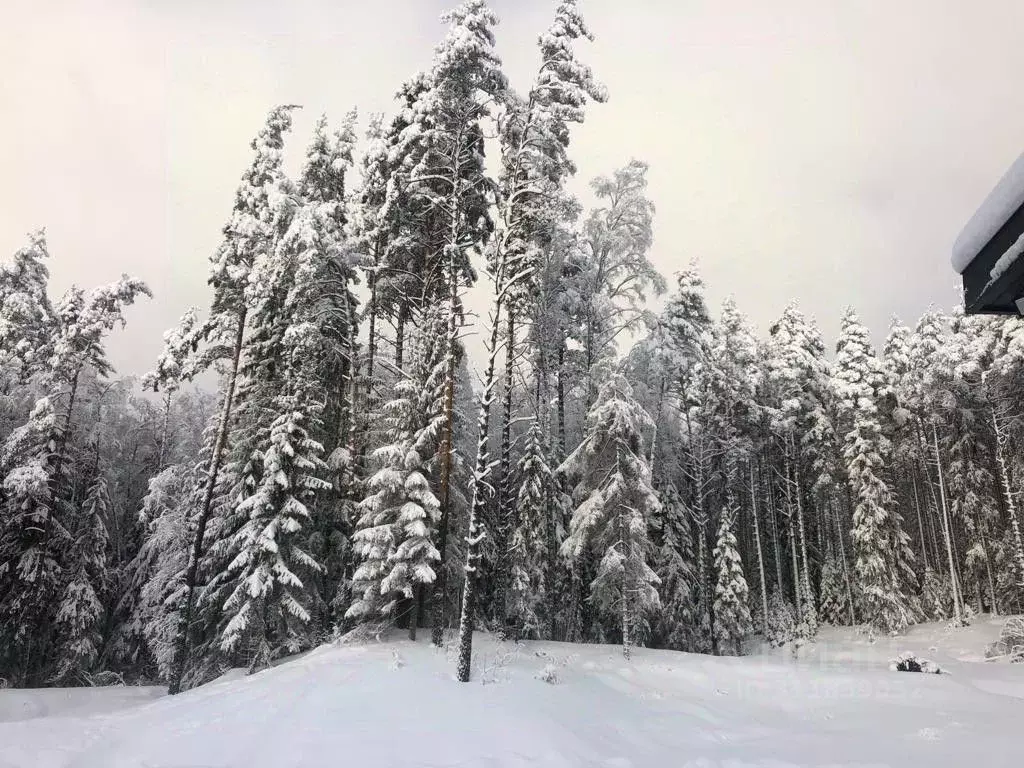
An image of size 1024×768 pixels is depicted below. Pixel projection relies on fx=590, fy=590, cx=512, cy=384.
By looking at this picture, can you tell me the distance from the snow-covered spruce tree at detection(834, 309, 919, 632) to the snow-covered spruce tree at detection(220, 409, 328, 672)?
89.6ft

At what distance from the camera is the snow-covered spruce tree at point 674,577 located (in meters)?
25.5

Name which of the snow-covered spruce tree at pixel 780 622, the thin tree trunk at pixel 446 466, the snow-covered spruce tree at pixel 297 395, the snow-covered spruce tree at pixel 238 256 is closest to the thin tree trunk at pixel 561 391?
the thin tree trunk at pixel 446 466

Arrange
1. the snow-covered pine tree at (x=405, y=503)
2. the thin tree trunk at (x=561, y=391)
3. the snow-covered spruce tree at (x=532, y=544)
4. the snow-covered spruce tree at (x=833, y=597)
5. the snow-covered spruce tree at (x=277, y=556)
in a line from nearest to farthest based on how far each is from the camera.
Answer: the snow-covered pine tree at (x=405, y=503) < the snow-covered spruce tree at (x=277, y=556) < the snow-covered spruce tree at (x=532, y=544) < the thin tree trunk at (x=561, y=391) < the snow-covered spruce tree at (x=833, y=597)

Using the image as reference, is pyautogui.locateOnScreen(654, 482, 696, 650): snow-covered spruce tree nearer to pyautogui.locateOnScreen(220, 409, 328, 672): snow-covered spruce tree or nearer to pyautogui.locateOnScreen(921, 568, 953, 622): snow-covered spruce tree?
pyautogui.locateOnScreen(220, 409, 328, 672): snow-covered spruce tree

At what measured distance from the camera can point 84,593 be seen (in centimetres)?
Result: 2341

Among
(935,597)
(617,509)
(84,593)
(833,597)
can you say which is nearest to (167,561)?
(84,593)

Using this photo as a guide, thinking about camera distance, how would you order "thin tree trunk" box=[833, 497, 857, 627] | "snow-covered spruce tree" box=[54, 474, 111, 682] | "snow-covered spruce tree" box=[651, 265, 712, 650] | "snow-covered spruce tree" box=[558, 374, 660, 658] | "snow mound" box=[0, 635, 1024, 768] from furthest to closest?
"thin tree trunk" box=[833, 497, 857, 627]
"snow-covered spruce tree" box=[651, 265, 712, 650]
"snow-covered spruce tree" box=[54, 474, 111, 682]
"snow-covered spruce tree" box=[558, 374, 660, 658]
"snow mound" box=[0, 635, 1024, 768]

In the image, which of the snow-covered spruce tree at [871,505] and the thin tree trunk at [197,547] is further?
the snow-covered spruce tree at [871,505]

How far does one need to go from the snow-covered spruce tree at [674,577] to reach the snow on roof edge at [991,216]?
21.8 metres

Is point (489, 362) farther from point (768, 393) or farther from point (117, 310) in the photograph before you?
point (768, 393)

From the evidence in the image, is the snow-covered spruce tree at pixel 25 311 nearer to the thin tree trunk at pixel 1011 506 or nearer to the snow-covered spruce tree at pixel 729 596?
the snow-covered spruce tree at pixel 729 596

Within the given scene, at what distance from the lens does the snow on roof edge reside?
379 centimetres

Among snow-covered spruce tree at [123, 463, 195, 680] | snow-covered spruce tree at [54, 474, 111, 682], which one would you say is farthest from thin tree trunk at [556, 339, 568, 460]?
snow-covered spruce tree at [54, 474, 111, 682]

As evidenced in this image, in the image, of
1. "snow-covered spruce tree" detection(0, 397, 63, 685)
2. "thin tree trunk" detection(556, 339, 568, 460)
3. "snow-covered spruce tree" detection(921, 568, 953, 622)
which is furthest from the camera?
"snow-covered spruce tree" detection(921, 568, 953, 622)
